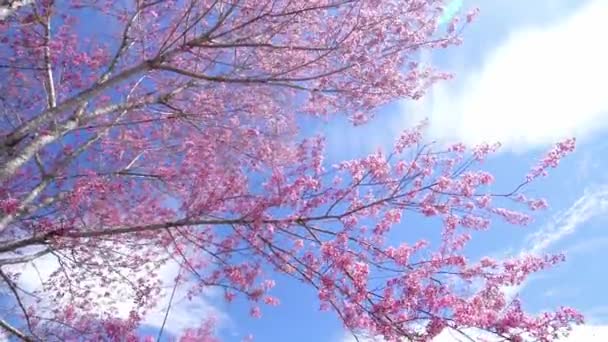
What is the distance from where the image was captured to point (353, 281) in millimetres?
4969

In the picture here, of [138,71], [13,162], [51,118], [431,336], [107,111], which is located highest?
[107,111]

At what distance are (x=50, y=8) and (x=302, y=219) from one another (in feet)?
13.9

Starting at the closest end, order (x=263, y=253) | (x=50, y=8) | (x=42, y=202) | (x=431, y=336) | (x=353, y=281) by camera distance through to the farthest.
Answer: (x=431, y=336) → (x=353, y=281) → (x=263, y=253) → (x=50, y=8) → (x=42, y=202)

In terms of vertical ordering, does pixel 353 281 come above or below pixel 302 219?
below

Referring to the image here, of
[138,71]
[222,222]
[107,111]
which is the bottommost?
[222,222]

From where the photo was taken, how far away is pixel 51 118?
223 inches

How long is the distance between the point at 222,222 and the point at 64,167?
151 inches

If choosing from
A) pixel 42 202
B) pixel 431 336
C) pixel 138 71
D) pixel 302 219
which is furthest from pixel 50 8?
pixel 431 336

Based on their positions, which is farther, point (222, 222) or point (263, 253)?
point (263, 253)

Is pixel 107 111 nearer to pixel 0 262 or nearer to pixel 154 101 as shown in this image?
pixel 154 101

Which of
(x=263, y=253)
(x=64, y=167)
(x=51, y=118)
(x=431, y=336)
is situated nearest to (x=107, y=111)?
(x=51, y=118)

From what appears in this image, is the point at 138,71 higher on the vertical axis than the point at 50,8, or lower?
lower

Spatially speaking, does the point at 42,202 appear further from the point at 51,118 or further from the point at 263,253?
the point at 263,253

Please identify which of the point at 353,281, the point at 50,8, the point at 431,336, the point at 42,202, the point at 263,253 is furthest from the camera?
the point at 42,202
